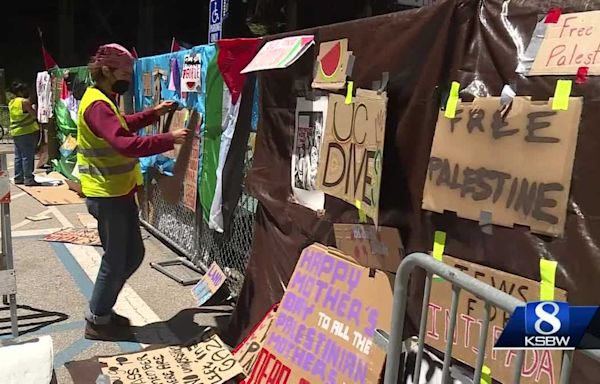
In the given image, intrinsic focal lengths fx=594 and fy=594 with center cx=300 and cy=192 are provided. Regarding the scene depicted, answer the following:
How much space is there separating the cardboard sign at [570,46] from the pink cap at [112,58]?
2987mm

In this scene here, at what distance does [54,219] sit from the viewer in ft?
26.5

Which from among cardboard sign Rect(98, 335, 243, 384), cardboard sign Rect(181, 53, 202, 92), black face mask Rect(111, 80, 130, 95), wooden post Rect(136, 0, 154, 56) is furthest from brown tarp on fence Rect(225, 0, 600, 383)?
wooden post Rect(136, 0, 154, 56)

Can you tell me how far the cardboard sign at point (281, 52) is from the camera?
137 inches

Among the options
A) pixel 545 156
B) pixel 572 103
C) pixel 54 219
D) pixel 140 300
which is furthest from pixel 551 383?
pixel 54 219

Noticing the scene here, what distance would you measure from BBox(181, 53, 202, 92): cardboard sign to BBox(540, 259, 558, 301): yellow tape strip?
376cm

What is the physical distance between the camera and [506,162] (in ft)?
7.20

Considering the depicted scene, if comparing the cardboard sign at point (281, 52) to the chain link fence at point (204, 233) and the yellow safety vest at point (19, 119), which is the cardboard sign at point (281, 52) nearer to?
the chain link fence at point (204, 233)

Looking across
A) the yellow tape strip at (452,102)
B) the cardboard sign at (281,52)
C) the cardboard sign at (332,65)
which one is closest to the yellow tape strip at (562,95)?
the yellow tape strip at (452,102)

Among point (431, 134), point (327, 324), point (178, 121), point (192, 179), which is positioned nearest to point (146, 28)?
point (178, 121)

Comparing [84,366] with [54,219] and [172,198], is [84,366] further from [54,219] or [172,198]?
[54,219]

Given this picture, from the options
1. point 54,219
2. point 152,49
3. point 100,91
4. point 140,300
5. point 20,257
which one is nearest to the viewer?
point 100,91

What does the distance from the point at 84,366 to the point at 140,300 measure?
137cm

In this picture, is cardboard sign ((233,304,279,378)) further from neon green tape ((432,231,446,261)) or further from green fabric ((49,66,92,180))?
green fabric ((49,66,92,180))

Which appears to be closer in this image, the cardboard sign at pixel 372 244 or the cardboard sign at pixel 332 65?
the cardboard sign at pixel 372 244
